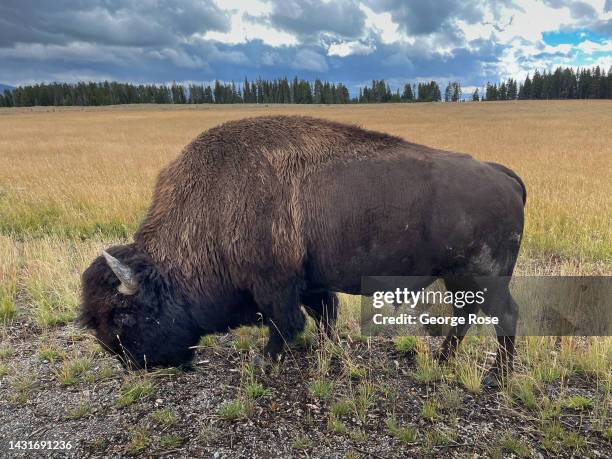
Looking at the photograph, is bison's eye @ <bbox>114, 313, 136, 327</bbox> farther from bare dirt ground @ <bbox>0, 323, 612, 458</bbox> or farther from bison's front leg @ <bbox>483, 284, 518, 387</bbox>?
bison's front leg @ <bbox>483, 284, 518, 387</bbox>

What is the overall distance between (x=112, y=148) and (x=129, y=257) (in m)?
23.1

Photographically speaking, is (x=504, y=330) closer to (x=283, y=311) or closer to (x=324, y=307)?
(x=324, y=307)

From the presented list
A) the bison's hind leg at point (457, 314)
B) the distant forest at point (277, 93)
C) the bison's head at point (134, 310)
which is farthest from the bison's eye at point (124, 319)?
the distant forest at point (277, 93)

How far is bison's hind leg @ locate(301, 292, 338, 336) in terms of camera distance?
463 centimetres

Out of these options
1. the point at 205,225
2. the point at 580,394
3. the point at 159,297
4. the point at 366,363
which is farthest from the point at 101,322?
the point at 580,394

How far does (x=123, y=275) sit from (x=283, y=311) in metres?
1.41

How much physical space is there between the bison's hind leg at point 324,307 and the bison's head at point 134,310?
142cm

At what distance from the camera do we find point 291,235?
3678mm

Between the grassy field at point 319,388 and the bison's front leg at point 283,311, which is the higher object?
the bison's front leg at point 283,311

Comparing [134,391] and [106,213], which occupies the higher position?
[106,213]

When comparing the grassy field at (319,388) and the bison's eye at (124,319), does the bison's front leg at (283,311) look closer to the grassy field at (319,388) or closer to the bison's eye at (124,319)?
the grassy field at (319,388)

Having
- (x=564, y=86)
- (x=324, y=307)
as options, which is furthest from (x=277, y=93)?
(x=324, y=307)

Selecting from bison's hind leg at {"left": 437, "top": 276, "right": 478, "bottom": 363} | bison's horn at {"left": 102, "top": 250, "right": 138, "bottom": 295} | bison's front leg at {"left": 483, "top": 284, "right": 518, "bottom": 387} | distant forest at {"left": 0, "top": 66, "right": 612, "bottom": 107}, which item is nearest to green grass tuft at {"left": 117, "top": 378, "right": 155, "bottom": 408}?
bison's horn at {"left": 102, "top": 250, "right": 138, "bottom": 295}

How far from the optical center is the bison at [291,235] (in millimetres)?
3562
